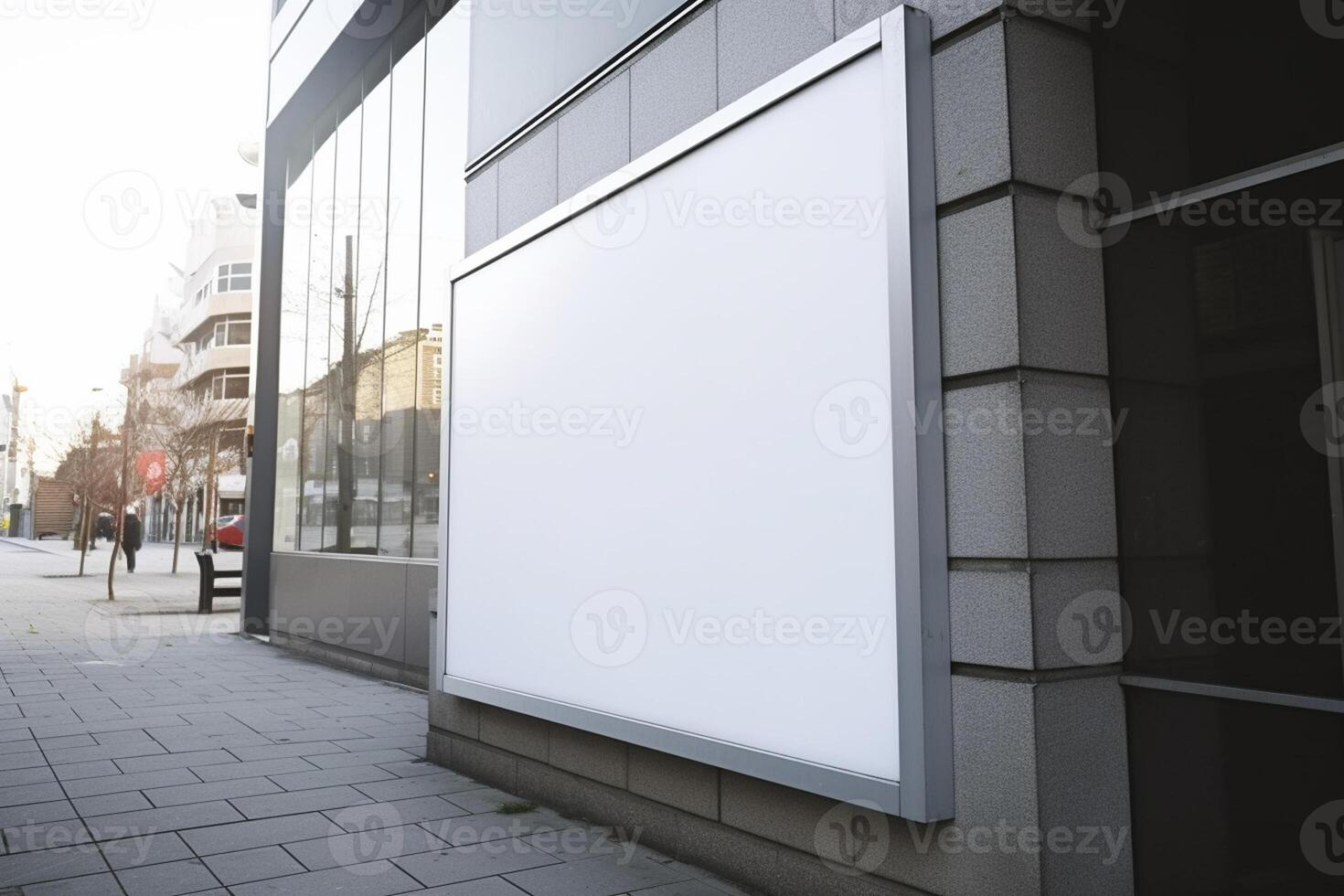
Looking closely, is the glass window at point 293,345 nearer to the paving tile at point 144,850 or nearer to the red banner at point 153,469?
the paving tile at point 144,850

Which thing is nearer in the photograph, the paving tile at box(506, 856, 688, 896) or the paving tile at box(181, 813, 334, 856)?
the paving tile at box(506, 856, 688, 896)

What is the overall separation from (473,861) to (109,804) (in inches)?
96.4

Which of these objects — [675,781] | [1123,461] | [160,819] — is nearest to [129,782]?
[160,819]

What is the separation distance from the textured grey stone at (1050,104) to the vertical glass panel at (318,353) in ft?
38.4

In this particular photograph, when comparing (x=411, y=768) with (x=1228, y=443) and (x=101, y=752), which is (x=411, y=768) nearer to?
(x=101, y=752)

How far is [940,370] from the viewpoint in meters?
3.76

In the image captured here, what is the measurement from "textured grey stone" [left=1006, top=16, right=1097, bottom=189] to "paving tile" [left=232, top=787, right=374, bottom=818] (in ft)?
16.0

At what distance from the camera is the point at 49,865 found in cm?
471

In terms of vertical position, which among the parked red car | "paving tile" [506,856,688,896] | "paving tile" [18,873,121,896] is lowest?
"paving tile" [506,856,688,896]

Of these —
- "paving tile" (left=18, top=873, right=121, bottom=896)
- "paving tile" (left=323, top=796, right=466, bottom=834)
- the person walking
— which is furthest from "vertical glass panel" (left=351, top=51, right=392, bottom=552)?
the person walking

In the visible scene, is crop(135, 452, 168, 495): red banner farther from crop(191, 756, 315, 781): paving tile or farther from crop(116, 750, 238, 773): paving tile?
crop(191, 756, 315, 781): paving tile

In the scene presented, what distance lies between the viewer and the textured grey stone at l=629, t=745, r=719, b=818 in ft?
15.4

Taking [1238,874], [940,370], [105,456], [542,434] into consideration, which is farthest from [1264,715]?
[105,456]

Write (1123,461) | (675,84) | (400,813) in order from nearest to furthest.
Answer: (1123,461) → (675,84) → (400,813)
